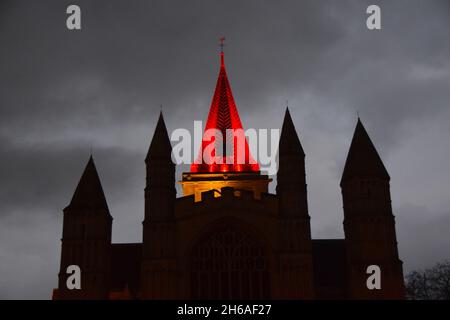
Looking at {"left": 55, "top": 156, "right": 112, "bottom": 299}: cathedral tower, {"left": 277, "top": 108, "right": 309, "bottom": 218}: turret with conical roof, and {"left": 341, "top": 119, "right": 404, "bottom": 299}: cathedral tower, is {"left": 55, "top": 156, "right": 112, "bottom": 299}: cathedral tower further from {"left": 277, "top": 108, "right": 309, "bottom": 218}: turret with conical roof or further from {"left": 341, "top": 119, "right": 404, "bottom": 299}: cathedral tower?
{"left": 341, "top": 119, "right": 404, "bottom": 299}: cathedral tower

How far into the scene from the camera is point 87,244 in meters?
44.2

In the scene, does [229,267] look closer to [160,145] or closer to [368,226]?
[368,226]

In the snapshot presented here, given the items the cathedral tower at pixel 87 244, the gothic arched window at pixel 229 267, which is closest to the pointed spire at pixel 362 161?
the gothic arched window at pixel 229 267

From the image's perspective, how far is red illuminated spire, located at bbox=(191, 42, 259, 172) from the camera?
54.3 m

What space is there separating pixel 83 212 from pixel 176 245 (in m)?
7.10

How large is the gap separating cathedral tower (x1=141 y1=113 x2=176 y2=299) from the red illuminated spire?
8.37 metres

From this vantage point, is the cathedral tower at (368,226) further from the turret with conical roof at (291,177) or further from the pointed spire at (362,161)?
the turret with conical roof at (291,177)

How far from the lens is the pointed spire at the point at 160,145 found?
45594 millimetres

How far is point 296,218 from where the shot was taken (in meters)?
42.8

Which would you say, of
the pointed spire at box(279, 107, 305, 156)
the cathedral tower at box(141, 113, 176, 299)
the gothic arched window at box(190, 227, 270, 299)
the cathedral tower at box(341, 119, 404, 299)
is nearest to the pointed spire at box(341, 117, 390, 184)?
the cathedral tower at box(341, 119, 404, 299)

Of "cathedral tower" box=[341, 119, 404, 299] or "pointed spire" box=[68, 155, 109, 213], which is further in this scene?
"pointed spire" box=[68, 155, 109, 213]

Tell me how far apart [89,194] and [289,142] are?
1429 centimetres
